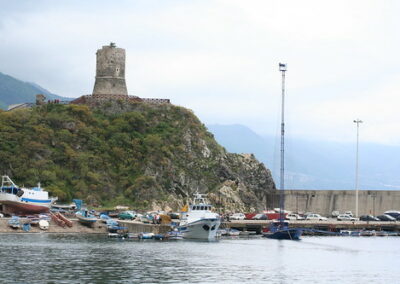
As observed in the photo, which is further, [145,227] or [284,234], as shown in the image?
[284,234]

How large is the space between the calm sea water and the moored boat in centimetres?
1417

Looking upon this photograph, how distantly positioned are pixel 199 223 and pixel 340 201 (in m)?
56.7

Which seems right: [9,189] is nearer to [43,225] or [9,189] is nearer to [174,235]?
[43,225]

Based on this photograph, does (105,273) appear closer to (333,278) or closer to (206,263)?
(206,263)

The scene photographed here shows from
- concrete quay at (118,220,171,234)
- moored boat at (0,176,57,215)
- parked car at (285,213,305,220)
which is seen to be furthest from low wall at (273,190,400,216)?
moored boat at (0,176,57,215)

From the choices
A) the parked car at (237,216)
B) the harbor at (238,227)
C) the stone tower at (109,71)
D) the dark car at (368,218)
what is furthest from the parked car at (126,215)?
the stone tower at (109,71)

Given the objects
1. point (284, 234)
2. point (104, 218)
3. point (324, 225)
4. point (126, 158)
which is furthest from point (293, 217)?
point (104, 218)

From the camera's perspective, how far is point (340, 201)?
560ft

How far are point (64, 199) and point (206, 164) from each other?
99.9 feet

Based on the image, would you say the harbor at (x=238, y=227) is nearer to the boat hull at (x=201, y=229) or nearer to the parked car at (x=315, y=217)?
the parked car at (x=315, y=217)

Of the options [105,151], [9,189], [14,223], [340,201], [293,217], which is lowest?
[14,223]

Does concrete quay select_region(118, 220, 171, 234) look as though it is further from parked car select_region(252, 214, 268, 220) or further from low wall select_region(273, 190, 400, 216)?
low wall select_region(273, 190, 400, 216)

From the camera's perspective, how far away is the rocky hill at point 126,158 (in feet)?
498

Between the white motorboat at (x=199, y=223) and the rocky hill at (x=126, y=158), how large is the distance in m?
26.5
